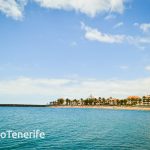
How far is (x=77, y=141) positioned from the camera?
1812 inches

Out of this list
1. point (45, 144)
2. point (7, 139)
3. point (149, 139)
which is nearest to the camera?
point (45, 144)

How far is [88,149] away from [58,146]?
462cm

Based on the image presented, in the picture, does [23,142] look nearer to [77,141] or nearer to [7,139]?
[7,139]

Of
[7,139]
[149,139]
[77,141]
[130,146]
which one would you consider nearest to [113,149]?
[130,146]

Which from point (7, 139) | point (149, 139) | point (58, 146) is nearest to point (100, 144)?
point (58, 146)

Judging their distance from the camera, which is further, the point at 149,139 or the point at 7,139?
the point at 149,139

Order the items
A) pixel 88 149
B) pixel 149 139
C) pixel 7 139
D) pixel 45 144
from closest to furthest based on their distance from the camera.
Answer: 1. pixel 88 149
2. pixel 45 144
3. pixel 7 139
4. pixel 149 139

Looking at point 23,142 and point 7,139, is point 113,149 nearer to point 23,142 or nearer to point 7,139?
point 23,142

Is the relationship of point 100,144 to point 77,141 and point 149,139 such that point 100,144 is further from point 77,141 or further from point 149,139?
point 149,139

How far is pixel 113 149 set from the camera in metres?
40.1

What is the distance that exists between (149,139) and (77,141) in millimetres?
12439

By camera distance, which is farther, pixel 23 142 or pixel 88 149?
pixel 23 142

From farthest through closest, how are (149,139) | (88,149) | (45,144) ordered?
(149,139), (45,144), (88,149)

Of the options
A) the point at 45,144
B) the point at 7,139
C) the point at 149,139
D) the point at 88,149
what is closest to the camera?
the point at 88,149
